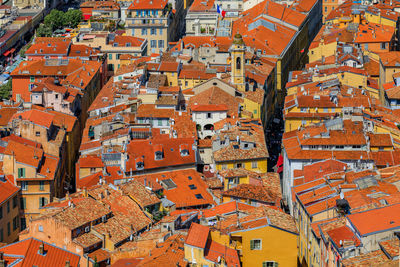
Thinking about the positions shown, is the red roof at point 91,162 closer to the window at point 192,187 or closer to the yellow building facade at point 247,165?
the window at point 192,187

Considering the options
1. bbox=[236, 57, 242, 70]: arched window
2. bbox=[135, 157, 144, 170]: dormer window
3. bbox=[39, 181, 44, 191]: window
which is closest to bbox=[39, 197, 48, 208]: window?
bbox=[39, 181, 44, 191]: window

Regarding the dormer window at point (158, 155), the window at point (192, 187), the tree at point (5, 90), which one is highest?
the tree at point (5, 90)

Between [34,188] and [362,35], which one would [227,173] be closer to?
[34,188]

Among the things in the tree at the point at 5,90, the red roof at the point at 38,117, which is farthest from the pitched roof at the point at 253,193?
the tree at the point at 5,90

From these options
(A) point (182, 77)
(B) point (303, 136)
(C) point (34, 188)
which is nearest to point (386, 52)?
(A) point (182, 77)

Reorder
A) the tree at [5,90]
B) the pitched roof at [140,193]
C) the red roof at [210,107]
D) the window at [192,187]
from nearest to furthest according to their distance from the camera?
1. the pitched roof at [140,193]
2. the window at [192,187]
3. the red roof at [210,107]
4. the tree at [5,90]

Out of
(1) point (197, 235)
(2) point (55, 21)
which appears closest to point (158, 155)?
(1) point (197, 235)
